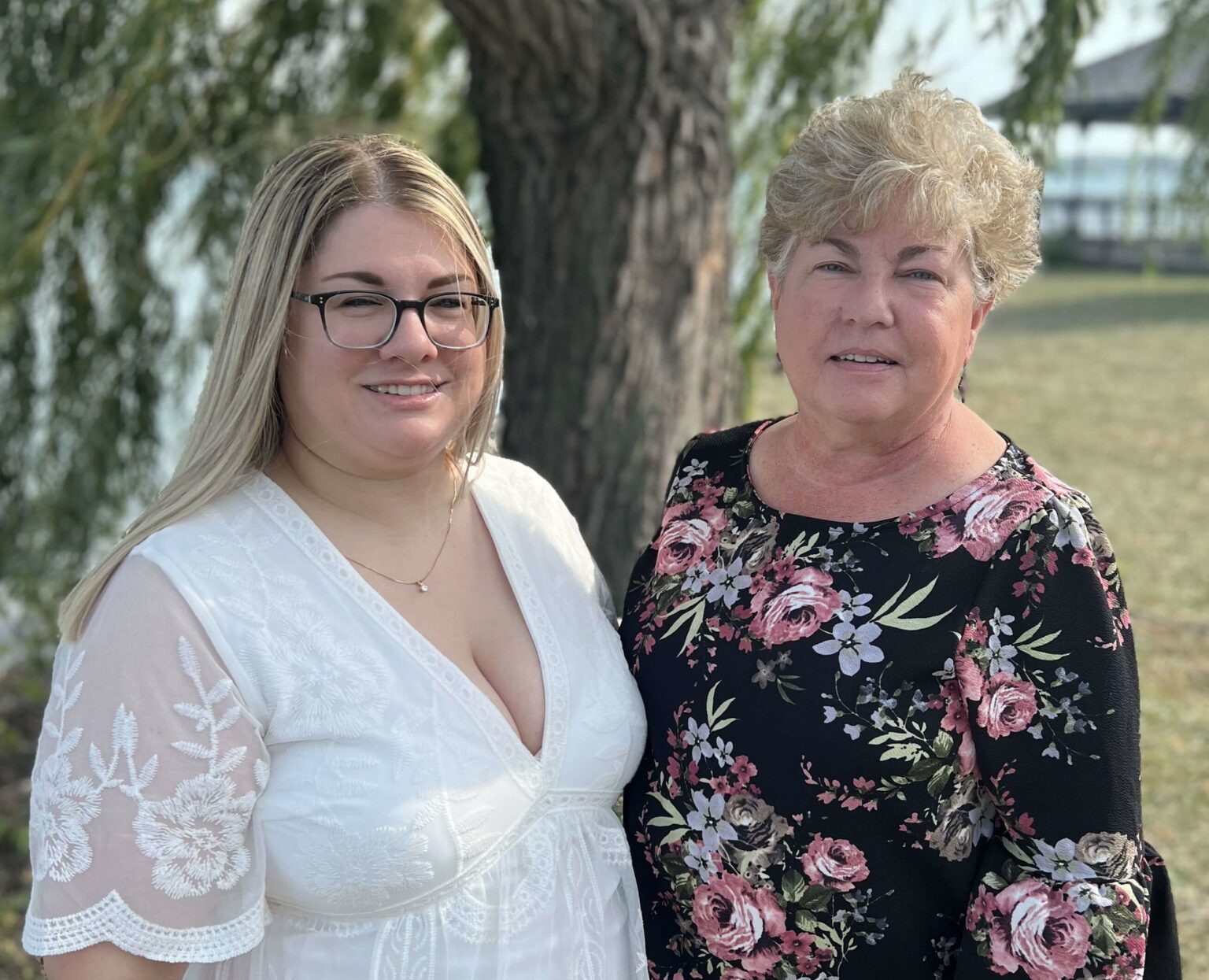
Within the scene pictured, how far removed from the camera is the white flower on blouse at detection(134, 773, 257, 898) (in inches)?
60.6

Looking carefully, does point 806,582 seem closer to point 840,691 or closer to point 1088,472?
point 840,691

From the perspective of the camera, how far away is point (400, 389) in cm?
176

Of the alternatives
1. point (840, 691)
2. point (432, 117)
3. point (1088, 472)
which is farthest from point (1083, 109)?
point (1088, 472)

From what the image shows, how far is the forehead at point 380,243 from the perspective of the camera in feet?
5.65

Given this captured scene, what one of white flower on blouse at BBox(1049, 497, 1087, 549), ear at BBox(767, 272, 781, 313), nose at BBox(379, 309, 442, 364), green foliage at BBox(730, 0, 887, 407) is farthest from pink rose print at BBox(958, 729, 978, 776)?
green foliage at BBox(730, 0, 887, 407)

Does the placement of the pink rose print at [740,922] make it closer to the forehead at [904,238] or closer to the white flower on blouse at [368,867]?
the white flower on blouse at [368,867]

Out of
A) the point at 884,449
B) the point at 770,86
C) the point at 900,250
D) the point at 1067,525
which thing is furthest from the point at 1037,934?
the point at 770,86

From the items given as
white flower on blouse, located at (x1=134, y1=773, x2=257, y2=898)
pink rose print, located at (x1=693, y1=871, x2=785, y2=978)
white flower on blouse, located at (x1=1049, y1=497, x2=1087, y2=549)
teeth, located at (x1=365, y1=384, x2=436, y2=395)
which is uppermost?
teeth, located at (x1=365, y1=384, x2=436, y2=395)

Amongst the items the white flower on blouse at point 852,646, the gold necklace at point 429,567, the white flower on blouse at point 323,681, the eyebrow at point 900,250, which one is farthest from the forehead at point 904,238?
the white flower on blouse at point 323,681

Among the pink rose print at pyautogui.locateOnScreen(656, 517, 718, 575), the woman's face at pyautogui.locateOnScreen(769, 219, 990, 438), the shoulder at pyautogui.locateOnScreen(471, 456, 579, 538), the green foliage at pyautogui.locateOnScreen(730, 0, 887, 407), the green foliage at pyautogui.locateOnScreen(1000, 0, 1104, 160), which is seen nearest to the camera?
the woman's face at pyautogui.locateOnScreen(769, 219, 990, 438)

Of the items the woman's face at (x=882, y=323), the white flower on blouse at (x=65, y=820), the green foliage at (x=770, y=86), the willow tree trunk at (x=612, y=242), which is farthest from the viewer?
the green foliage at (x=770, y=86)

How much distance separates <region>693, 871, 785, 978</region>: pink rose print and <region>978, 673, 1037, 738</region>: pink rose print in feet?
1.36

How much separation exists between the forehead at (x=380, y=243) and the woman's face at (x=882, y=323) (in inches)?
20.1

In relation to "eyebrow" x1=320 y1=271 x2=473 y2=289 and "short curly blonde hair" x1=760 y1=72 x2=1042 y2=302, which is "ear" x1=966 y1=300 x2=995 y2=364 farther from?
"eyebrow" x1=320 y1=271 x2=473 y2=289
